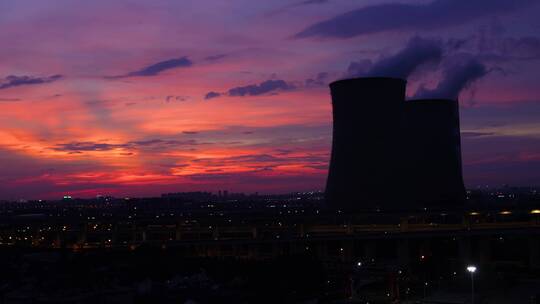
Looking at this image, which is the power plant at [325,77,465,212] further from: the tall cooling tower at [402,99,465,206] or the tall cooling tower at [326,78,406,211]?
the tall cooling tower at [402,99,465,206]

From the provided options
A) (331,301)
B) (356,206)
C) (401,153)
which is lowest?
(331,301)

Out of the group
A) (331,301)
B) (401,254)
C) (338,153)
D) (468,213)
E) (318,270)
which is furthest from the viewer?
(468,213)

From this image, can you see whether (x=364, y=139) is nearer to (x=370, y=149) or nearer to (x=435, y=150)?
(x=370, y=149)

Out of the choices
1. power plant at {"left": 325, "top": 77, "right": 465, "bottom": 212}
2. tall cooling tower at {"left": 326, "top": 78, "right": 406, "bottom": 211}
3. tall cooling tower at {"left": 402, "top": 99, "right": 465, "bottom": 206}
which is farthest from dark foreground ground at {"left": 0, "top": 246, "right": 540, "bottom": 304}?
tall cooling tower at {"left": 402, "top": 99, "right": 465, "bottom": 206}

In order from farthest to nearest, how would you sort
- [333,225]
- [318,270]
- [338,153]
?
[333,225] → [338,153] → [318,270]

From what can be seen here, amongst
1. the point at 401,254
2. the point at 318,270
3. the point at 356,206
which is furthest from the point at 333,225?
the point at 318,270

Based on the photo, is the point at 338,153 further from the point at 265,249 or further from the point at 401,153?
the point at 265,249

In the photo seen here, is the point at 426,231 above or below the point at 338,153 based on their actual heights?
below
